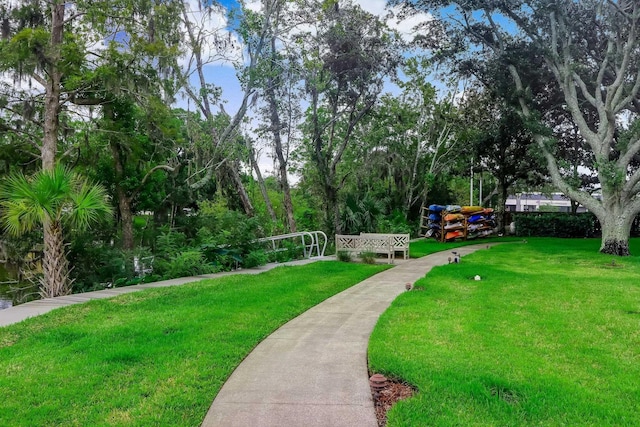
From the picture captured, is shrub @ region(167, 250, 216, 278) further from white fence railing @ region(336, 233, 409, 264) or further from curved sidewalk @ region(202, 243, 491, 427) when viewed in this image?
white fence railing @ region(336, 233, 409, 264)

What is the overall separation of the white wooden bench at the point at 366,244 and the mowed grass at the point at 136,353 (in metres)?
5.43

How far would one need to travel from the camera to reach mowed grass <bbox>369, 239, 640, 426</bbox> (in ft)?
10.9

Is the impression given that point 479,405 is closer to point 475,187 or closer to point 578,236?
point 578,236

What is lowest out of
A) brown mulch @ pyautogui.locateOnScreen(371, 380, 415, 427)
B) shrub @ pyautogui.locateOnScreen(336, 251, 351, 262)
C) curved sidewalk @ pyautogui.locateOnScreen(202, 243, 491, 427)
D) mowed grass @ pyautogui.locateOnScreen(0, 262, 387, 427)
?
brown mulch @ pyautogui.locateOnScreen(371, 380, 415, 427)

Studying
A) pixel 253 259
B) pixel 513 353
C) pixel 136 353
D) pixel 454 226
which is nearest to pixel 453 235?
pixel 454 226

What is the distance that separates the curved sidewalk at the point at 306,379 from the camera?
127 inches

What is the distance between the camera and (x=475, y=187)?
39.2 meters

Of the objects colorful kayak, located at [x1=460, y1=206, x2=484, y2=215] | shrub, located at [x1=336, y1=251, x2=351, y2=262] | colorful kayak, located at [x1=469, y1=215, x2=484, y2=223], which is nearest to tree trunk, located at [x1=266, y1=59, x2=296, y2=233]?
shrub, located at [x1=336, y1=251, x2=351, y2=262]

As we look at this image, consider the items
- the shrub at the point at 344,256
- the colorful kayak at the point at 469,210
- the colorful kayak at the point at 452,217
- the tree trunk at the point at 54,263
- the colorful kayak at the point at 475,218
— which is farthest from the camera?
the colorful kayak at the point at 475,218

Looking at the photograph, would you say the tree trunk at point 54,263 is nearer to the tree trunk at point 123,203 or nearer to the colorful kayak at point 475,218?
the tree trunk at point 123,203

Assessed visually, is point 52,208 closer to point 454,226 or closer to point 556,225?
point 454,226

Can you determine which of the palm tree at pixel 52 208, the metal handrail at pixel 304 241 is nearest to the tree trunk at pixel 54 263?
the palm tree at pixel 52 208

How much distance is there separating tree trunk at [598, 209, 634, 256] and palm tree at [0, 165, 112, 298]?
15.7 meters

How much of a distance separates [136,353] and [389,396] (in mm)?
2459
